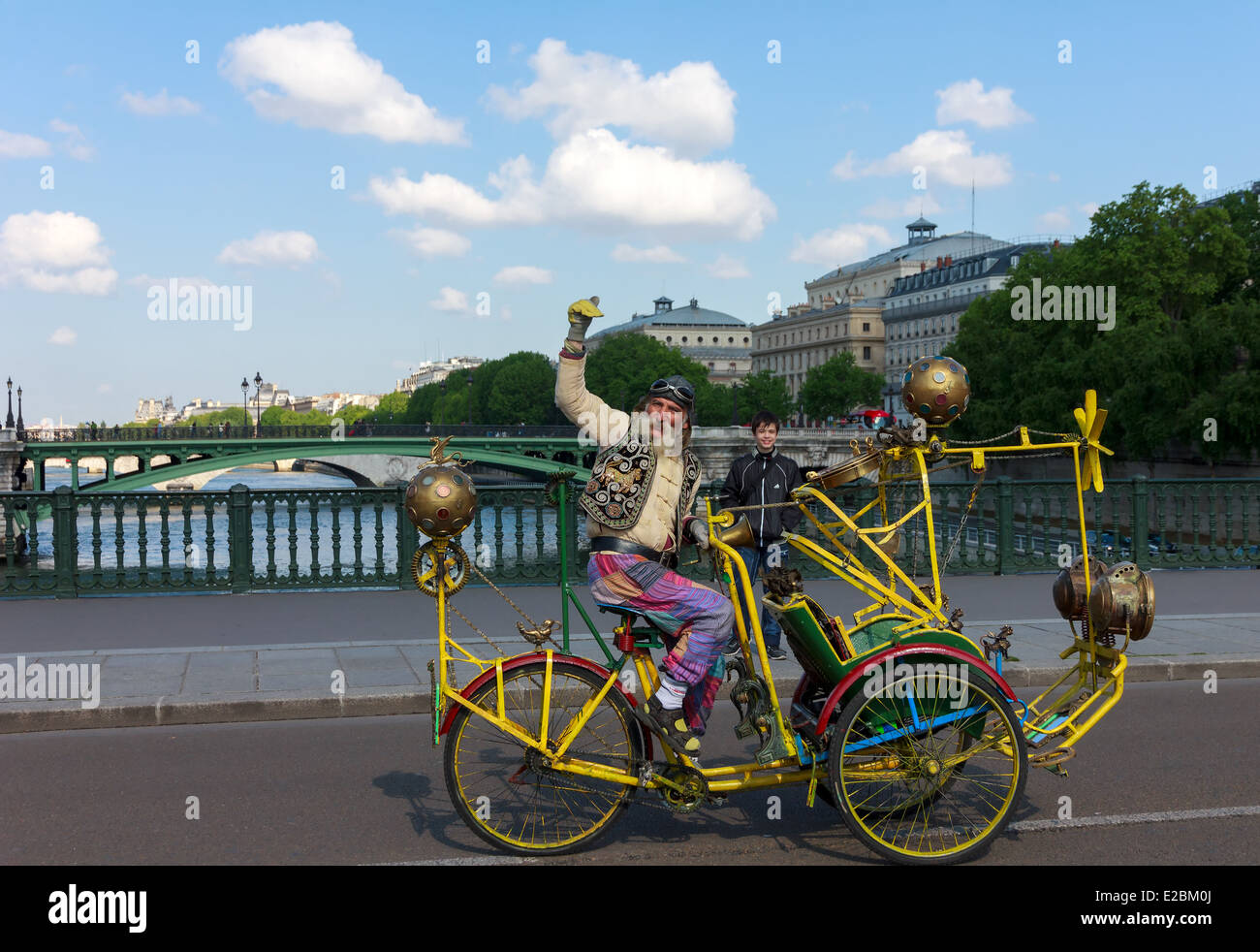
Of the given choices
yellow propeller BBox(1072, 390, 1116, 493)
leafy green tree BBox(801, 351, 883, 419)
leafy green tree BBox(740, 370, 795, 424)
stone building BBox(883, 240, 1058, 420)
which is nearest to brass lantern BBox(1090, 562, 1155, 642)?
yellow propeller BBox(1072, 390, 1116, 493)

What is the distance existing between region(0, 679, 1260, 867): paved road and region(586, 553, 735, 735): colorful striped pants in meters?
0.72

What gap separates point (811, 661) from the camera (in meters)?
4.62

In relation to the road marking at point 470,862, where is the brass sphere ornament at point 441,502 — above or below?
above

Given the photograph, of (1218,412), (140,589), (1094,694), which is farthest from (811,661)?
(1218,412)

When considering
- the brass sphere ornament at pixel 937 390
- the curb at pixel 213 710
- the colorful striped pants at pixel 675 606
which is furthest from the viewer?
the curb at pixel 213 710

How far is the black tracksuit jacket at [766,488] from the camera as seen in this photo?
28.8 ft

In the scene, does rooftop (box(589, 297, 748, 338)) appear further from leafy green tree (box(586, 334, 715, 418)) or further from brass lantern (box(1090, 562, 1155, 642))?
brass lantern (box(1090, 562, 1155, 642))

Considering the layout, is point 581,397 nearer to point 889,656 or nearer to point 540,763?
point 540,763

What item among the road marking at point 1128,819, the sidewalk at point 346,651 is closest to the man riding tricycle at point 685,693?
the road marking at point 1128,819

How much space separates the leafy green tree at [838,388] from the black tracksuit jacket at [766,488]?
9503 cm

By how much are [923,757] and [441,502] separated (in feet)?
6.38

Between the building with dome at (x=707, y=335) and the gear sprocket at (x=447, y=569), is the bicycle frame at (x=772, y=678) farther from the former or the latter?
the building with dome at (x=707, y=335)

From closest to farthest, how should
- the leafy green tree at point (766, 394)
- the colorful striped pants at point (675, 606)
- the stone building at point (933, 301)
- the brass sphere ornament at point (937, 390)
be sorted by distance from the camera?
1. the colorful striped pants at point (675, 606)
2. the brass sphere ornament at point (937, 390)
3. the stone building at point (933, 301)
4. the leafy green tree at point (766, 394)

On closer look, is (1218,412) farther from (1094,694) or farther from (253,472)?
(253,472)
